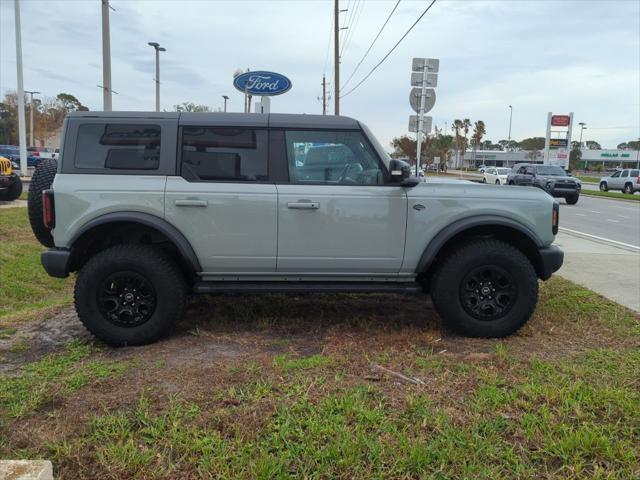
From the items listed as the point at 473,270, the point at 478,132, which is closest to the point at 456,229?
the point at 473,270

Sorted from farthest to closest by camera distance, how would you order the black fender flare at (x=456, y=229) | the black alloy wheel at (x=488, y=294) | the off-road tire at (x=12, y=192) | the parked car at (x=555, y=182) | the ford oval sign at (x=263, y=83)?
the parked car at (x=555, y=182) < the ford oval sign at (x=263, y=83) < the off-road tire at (x=12, y=192) < the black alloy wheel at (x=488, y=294) < the black fender flare at (x=456, y=229)

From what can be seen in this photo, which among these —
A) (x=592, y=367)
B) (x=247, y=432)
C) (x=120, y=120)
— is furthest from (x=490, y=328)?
(x=120, y=120)

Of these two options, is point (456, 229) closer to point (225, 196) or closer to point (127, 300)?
point (225, 196)

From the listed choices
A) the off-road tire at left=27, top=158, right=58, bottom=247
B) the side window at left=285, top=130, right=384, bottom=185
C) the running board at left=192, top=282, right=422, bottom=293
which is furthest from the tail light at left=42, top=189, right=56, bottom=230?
the side window at left=285, top=130, right=384, bottom=185

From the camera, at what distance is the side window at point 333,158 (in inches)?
167

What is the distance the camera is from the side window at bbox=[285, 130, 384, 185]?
14.0 ft

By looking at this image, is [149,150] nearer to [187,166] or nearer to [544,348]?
[187,166]

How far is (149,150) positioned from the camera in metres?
4.15

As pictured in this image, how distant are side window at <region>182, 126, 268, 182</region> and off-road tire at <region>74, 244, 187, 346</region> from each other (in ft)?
2.46

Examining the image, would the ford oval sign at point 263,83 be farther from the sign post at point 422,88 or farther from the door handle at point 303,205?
the door handle at point 303,205

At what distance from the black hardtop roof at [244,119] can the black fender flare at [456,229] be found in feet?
3.64

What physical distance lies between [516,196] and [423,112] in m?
7.45

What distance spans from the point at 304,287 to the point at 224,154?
1244mm

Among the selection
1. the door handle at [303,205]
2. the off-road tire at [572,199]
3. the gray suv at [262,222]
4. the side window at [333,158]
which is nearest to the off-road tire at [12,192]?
the gray suv at [262,222]
